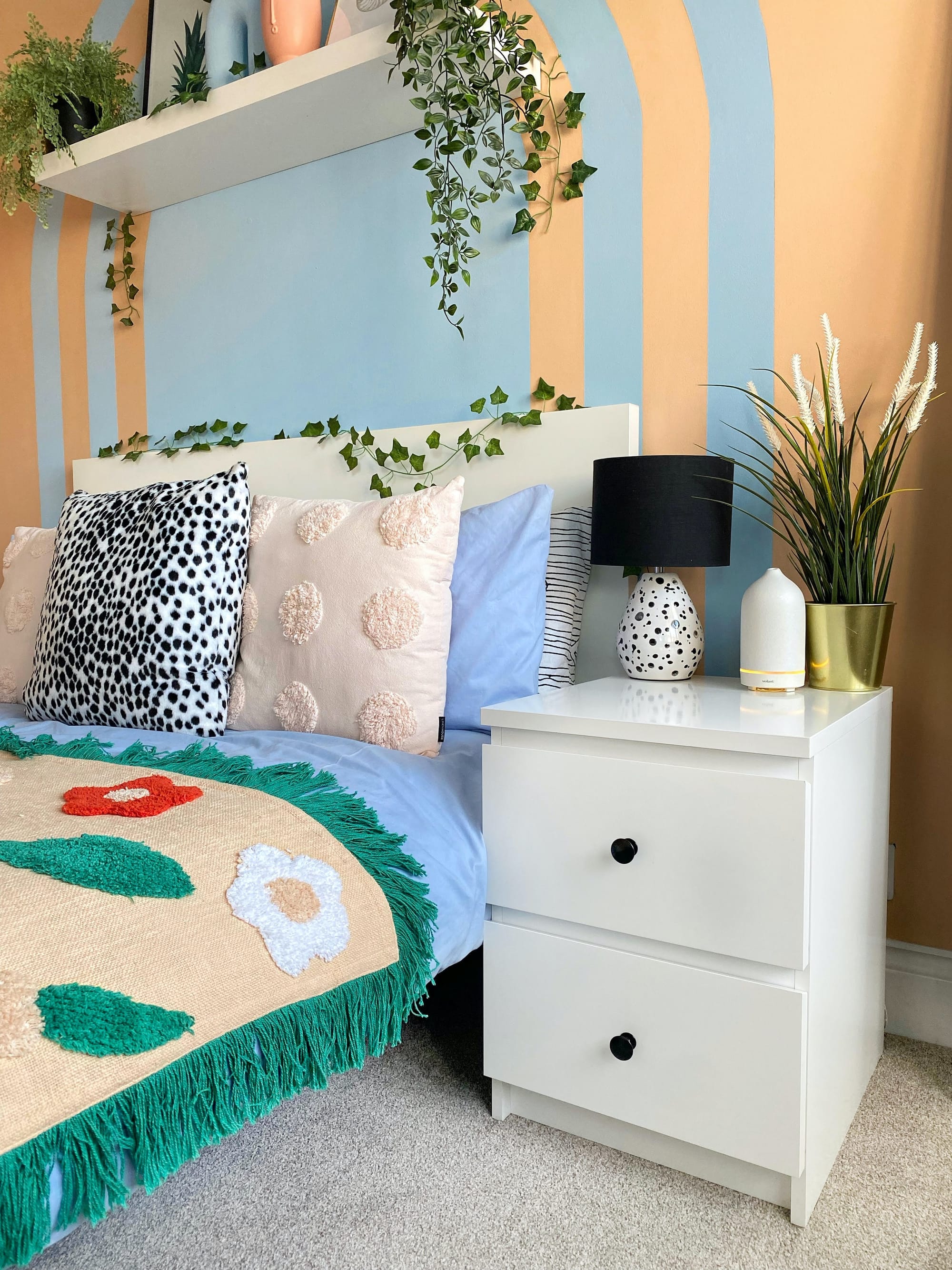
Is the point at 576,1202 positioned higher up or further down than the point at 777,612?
further down

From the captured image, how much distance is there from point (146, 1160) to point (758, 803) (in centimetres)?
72

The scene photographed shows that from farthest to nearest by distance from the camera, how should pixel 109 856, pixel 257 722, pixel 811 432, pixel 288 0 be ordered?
pixel 288 0 < pixel 257 722 < pixel 811 432 < pixel 109 856

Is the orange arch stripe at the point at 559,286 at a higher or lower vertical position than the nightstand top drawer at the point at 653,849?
higher

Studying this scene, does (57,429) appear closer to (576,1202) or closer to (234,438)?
(234,438)

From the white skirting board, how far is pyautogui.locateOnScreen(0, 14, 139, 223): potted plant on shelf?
Result: 2.57m

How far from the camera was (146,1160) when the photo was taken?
28.8 inches

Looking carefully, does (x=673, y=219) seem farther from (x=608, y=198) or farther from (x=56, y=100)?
(x=56, y=100)

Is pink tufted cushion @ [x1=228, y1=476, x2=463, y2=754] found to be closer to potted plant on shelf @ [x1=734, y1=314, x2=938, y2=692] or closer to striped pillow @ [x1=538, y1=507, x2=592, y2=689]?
striped pillow @ [x1=538, y1=507, x2=592, y2=689]

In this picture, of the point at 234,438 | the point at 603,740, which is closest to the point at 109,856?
the point at 603,740

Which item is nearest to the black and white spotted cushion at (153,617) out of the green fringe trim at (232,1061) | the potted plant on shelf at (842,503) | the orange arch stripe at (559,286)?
the green fringe trim at (232,1061)

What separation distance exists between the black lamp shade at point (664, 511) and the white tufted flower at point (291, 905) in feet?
2.34

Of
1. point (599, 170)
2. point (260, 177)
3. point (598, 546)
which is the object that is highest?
point (260, 177)

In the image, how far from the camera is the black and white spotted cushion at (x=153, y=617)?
5.08 ft

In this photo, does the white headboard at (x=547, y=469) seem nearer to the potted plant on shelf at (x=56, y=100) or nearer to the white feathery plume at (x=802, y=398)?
the white feathery plume at (x=802, y=398)
